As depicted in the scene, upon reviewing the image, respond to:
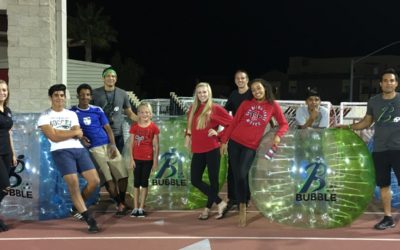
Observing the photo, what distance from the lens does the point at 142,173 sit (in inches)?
248

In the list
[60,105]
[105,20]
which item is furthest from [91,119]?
[105,20]

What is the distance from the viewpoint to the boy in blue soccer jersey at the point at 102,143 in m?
6.20

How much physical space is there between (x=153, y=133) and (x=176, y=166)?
2.00 feet

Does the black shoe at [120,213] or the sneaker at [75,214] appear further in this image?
the black shoe at [120,213]

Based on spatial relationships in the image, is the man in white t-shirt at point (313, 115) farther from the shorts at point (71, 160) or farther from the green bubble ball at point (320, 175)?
the shorts at point (71, 160)

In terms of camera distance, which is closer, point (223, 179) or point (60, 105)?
point (60, 105)

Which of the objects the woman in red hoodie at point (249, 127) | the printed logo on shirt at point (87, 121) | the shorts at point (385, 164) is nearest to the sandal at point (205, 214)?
the woman in red hoodie at point (249, 127)

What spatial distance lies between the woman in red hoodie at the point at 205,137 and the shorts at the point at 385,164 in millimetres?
1785

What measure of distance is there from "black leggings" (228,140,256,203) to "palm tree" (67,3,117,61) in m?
45.5

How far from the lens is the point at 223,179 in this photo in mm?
6840

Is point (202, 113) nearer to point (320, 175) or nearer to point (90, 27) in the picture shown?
→ point (320, 175)

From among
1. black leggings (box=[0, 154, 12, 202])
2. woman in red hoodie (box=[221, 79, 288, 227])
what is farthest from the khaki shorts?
woman in red hoodie (box=[221, 79, 288, 227])

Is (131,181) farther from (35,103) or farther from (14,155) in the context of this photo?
(35,103)

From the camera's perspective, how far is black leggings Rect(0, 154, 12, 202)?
544 cm
